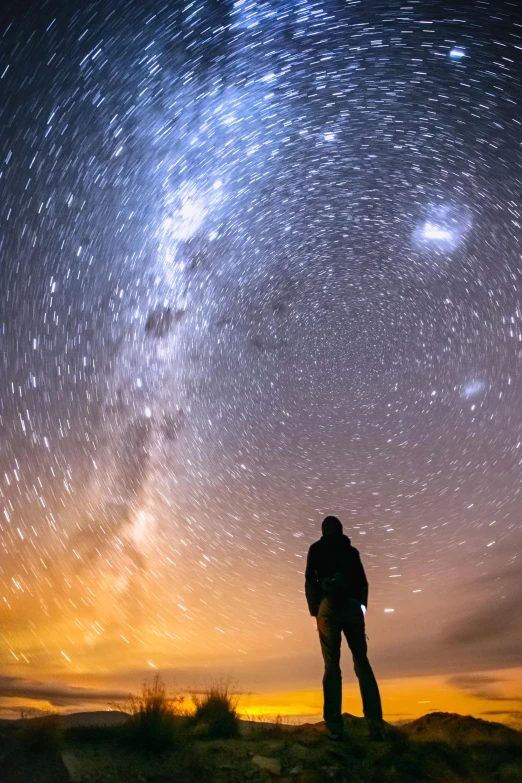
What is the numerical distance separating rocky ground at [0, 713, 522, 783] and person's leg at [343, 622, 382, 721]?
0.23m

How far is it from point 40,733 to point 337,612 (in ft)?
8.99

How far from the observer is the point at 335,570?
572 cm

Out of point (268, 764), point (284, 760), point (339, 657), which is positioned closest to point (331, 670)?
point (339, 657)

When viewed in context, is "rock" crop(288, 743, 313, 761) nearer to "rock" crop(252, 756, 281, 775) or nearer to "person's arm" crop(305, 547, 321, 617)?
"rock" crop(252, 756, 281, 775)

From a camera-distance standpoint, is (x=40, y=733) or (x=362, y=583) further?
(x=362, y=583)

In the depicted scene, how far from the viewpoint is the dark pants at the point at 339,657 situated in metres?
5.33

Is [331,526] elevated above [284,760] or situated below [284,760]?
above

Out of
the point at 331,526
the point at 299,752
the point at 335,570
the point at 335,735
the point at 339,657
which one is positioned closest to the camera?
the point at 299,752

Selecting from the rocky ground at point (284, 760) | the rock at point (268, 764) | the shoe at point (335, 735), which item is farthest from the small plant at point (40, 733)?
the shoe at point (335, 735)

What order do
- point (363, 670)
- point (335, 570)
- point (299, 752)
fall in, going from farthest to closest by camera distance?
1. point (335, 570)
2. point (363, 670)
3. point (299, 752)

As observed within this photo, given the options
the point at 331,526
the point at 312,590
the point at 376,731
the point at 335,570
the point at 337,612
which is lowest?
the point at 376,731

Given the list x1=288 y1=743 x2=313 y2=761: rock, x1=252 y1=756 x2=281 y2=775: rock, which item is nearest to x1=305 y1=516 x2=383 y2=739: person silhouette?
x1=288 y1=743 x2=313 y2=761: rock

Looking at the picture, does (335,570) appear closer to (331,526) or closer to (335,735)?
(331,526)

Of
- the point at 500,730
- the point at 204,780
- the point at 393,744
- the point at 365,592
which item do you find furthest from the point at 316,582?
the point at 500,730
